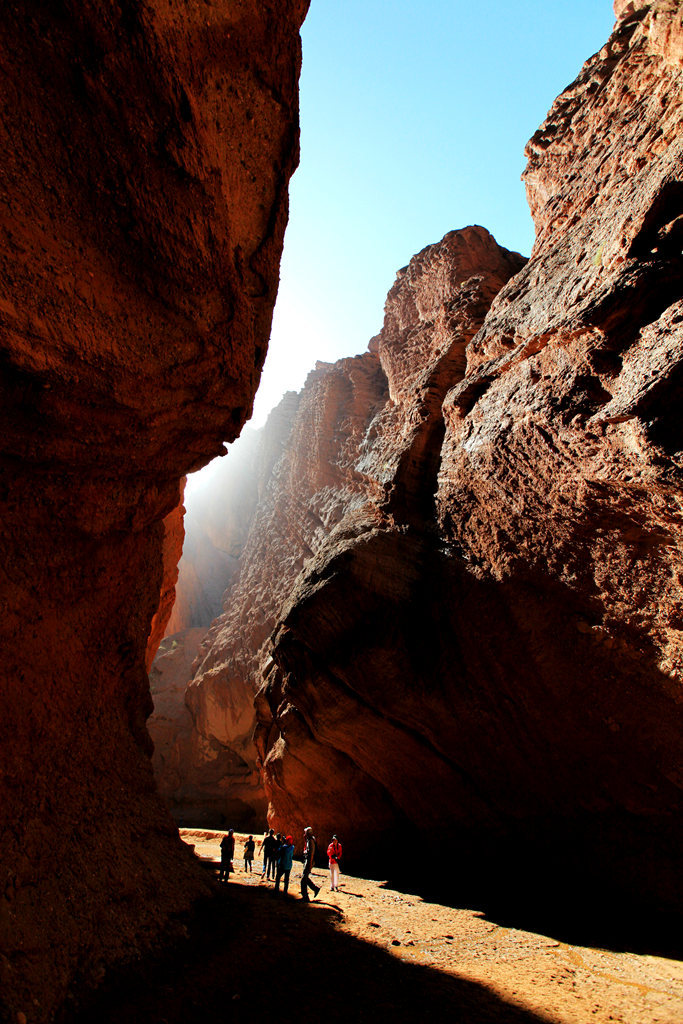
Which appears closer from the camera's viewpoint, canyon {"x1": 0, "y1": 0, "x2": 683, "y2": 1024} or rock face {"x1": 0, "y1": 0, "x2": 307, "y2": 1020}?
rock face {"x1": 0, "y1": 0, "x2": 307, "y2": 1020}

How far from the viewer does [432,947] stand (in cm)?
521

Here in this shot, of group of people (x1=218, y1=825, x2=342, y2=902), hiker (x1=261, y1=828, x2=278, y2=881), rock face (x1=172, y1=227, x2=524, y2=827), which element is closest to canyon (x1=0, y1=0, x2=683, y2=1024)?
rock face (x1=172, y1=227, x2=524, y2=827)

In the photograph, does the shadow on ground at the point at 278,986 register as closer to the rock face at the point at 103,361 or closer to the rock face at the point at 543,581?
the rock face at the point at 103,361

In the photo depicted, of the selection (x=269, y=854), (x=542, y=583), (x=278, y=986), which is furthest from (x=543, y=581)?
(x=269, y=854)

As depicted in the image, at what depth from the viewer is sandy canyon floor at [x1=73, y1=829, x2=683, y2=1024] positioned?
3.60 m

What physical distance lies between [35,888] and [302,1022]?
2.03 metres

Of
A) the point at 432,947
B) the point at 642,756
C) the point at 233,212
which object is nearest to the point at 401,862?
the point at 432,947

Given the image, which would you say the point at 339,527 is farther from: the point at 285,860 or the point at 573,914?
the point at 573,914

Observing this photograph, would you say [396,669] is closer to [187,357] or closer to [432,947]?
[432,947]

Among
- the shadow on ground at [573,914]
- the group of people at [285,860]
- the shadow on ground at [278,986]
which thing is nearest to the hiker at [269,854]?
the group of people at [285,860]

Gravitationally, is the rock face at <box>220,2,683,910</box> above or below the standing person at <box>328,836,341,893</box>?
above

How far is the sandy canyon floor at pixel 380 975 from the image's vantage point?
11.8 feet

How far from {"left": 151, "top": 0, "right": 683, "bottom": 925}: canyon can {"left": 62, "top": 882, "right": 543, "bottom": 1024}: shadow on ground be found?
3.36 meters

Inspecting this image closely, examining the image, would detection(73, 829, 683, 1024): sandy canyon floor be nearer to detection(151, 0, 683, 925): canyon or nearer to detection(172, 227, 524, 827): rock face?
detection(151, 0, 683, 925): canyon
